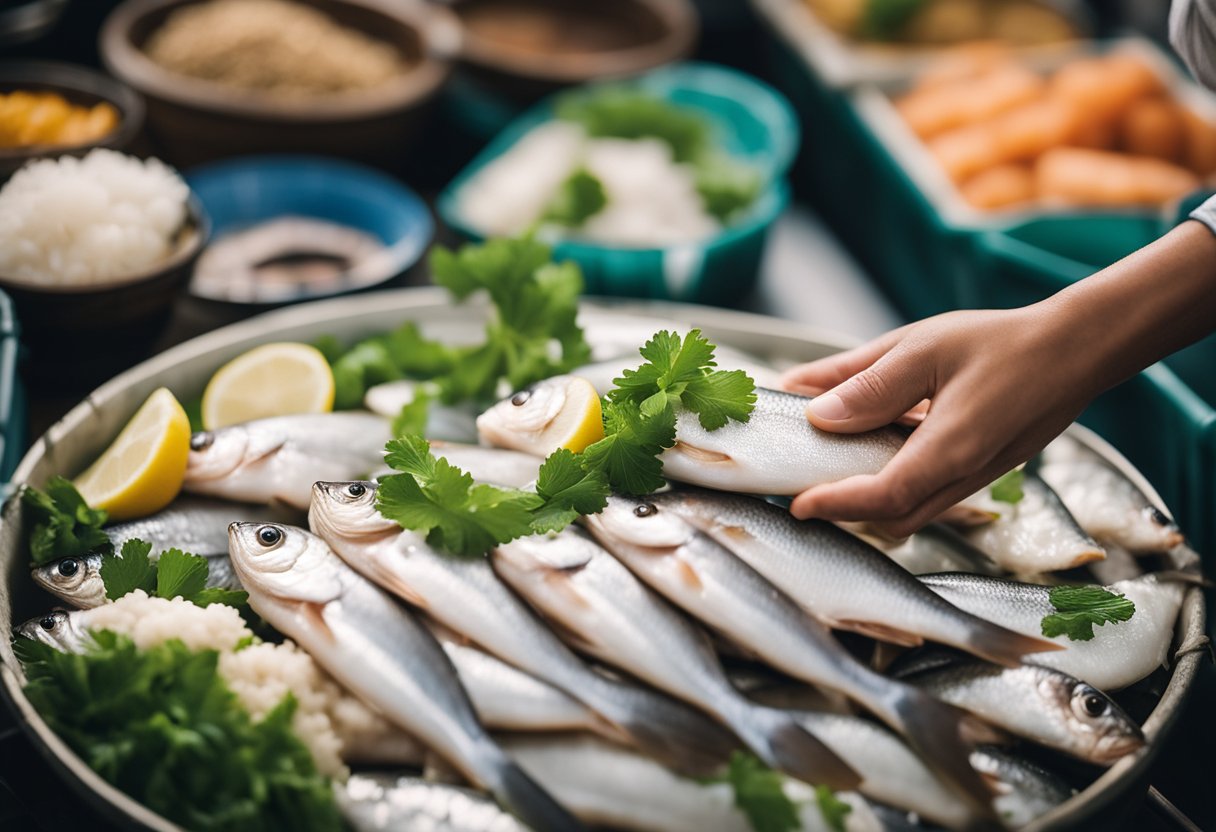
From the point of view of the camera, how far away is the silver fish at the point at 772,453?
1.36 m

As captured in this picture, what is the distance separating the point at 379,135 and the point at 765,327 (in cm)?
125

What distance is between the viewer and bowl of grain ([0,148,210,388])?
1.83 m

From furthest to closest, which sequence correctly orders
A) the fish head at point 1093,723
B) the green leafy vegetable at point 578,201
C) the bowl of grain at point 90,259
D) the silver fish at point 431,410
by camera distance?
1. the green leafy vegetable at point 578,201
2. the bowl of grain at point 90,259
3. the silver fish at point 431,410
4. the fish head at point 1093,723

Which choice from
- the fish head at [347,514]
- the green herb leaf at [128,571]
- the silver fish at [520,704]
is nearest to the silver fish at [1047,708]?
the silver fish at [520,704]

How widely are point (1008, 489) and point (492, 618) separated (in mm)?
844

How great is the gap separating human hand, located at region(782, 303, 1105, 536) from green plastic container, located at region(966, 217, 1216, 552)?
61cm

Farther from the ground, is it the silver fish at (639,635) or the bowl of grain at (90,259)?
the silver fish at (639,635)

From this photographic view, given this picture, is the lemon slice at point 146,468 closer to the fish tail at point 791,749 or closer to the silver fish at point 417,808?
the silver fish at point 417,808

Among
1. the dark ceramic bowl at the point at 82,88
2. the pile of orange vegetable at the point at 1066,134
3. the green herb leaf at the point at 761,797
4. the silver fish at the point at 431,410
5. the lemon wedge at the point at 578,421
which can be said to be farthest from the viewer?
the pile of orange vegetable at the point at 1066,134

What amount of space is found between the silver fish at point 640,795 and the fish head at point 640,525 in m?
0.25

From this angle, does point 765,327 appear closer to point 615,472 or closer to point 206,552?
point 615,472

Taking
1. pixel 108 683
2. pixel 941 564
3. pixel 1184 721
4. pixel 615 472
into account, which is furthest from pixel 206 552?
pixel 1184 721

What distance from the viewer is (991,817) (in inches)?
46.3

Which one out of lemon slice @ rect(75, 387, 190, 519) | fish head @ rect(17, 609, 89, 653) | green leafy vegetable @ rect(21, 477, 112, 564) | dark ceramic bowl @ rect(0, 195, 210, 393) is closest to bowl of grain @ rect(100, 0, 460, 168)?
dark ceramic bowl @ rect(0, 195, 210, 393)
